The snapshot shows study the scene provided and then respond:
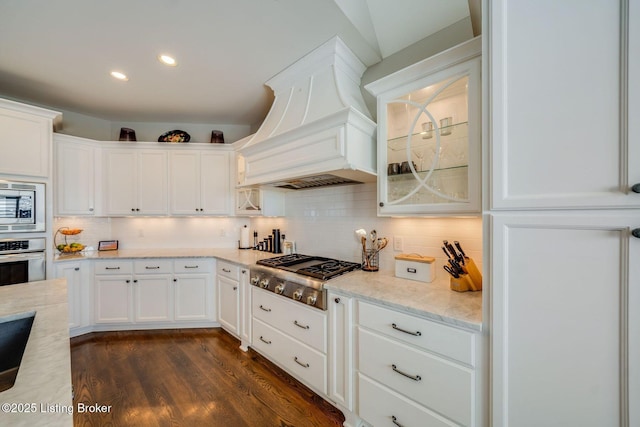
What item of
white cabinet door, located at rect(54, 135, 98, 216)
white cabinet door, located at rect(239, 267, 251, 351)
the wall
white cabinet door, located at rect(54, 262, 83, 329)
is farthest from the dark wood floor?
white cabinet door, located at rect(54, 135, 98, 216)

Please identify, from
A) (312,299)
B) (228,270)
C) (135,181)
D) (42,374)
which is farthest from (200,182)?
(42,374)

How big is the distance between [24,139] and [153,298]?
2.06 m

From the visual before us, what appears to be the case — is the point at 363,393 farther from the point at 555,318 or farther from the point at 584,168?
the point at 584,168

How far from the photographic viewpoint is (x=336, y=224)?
2.47 m

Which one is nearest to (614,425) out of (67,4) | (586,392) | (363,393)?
(586,392)

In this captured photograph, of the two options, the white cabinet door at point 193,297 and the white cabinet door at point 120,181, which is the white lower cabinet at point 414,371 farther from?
the white cabinet door at point 120,181

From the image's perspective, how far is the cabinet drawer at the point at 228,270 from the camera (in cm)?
258

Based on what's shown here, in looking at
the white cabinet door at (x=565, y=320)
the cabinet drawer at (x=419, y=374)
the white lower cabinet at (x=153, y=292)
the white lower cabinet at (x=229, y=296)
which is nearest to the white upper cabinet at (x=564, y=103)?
the white cabinet door at (x=565, y=320)

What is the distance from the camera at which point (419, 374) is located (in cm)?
128

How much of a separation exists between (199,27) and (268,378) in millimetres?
2826

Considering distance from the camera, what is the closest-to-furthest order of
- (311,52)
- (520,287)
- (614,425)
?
(614,425)
(520,287)
(311,52)

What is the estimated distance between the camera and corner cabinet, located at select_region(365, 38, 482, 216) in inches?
53.6

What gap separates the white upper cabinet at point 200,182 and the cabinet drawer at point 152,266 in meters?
0.71

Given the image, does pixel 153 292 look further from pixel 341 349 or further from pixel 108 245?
pixel 341 349
